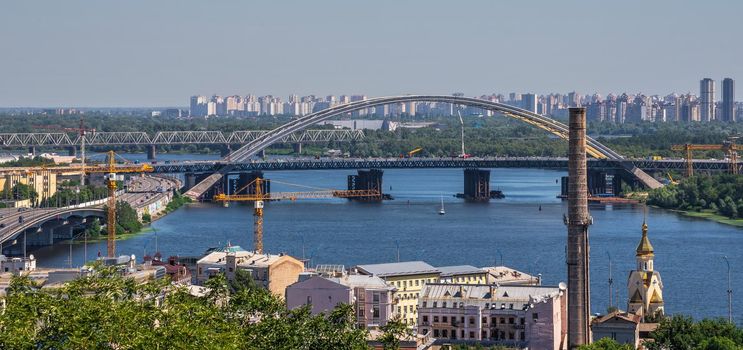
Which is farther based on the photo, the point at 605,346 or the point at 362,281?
the point at 362,281

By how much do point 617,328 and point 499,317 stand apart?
181cm

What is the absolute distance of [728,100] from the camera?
158875 mm

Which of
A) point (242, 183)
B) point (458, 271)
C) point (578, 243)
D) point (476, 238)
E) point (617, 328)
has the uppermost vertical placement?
point (242, 183)

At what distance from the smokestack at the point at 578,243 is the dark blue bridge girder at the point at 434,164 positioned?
45203 mm

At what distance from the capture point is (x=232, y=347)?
1948 centimetres

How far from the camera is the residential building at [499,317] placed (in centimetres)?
2855

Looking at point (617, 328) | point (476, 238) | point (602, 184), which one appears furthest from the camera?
point (602, 184)

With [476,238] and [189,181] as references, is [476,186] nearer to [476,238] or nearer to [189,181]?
[189,181]

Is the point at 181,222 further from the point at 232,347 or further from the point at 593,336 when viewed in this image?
the point at 232,347

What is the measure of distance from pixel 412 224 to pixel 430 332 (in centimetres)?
2476

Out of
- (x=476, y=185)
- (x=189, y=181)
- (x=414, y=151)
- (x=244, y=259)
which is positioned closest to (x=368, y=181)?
(x=476, y=185)

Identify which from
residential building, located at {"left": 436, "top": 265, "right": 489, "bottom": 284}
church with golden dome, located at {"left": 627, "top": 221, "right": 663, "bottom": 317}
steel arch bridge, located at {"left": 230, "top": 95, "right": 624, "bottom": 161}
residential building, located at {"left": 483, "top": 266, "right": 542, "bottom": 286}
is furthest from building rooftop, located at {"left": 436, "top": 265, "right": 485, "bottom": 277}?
steel arch bridge, located at {"left": 230, "top": 95, "right": 624, "bottom": 161}

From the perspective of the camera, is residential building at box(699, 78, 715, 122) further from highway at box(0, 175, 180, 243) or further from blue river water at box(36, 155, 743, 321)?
blue river water at box(36, 155, 743, 321)

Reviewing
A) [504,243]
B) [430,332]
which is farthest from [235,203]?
[430,332]
